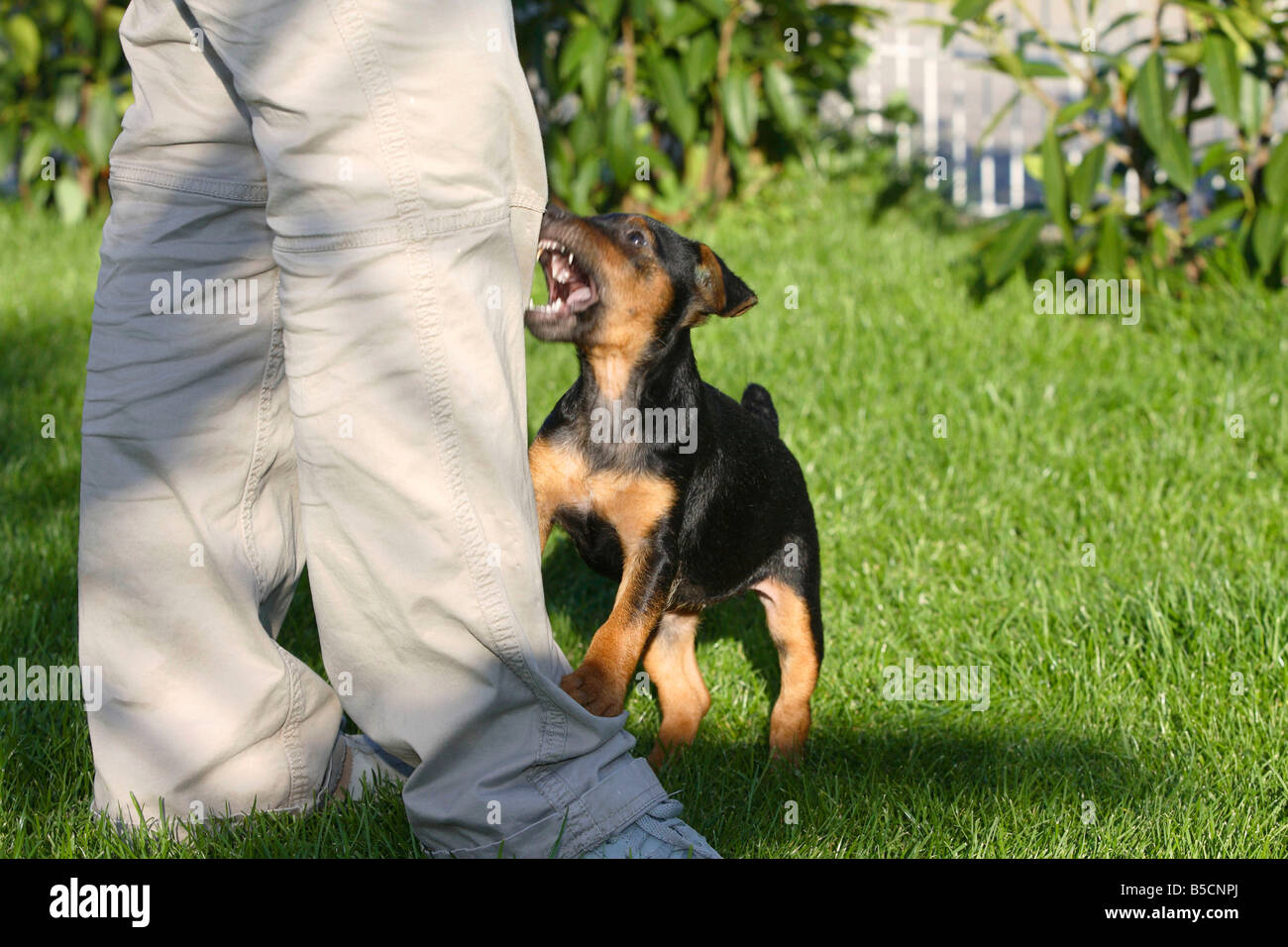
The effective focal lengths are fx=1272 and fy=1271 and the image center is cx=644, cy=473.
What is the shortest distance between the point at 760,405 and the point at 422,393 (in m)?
1.61

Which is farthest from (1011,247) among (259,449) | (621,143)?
(259,449)

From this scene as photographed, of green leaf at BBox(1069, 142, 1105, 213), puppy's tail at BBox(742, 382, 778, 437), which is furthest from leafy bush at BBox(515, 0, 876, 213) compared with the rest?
puppy's tail at BBox(742, 382, 778, 437)

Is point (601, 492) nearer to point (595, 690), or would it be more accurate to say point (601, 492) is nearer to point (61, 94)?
point (595, 690)

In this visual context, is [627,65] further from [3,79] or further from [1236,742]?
[1236,742]

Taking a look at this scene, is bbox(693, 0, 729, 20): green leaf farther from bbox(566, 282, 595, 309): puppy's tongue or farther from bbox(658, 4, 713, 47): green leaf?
bbox(566, 282, 595, 309): puppy's tongue

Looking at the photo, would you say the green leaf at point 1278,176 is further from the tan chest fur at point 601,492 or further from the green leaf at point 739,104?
the tan chest fur at point 601,492

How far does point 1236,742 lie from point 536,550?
1854mm

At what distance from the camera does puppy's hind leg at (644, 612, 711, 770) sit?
10.6 feet

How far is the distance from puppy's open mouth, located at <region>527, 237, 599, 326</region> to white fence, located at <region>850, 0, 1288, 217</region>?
703 cm

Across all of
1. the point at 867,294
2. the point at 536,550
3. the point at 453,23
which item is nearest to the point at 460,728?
the point at 536,550

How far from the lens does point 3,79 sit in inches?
326

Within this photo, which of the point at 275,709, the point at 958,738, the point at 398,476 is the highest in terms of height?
the point at 398,476

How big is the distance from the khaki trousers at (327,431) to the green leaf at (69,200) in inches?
258

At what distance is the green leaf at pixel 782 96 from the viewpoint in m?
7.41
